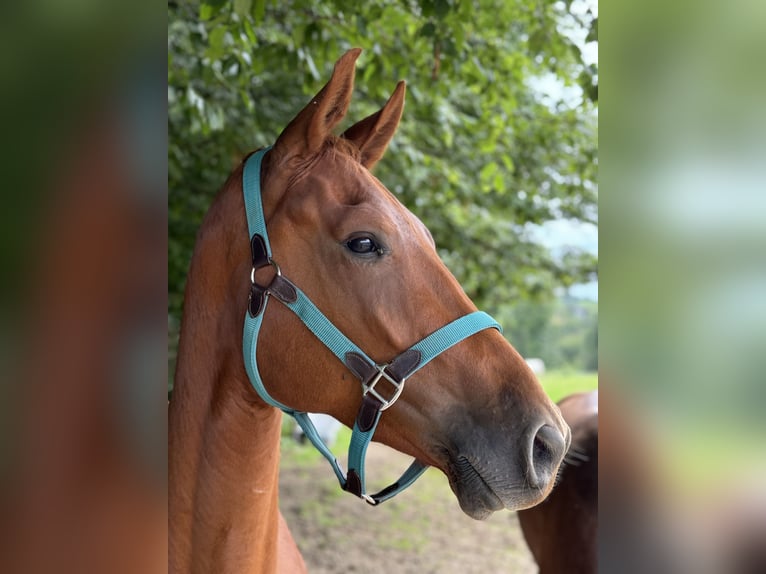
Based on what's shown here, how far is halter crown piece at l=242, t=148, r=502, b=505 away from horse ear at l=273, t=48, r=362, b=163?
0.13m

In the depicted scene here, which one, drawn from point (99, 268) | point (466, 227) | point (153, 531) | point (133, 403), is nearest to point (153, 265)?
point (99, 268)

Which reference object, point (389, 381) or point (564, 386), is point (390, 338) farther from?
point (564, 386)

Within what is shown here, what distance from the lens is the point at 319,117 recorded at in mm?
1644

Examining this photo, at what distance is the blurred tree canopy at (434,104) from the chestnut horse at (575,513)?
66.4 inches

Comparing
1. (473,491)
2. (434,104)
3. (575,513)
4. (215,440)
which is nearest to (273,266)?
(215,440)

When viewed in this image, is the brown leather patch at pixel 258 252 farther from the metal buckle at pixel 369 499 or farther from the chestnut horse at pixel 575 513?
the chestnut horse at pixel 575 513

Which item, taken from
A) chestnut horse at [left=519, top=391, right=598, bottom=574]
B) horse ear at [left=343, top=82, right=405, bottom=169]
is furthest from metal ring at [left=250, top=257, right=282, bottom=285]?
chestnut horse at [left=519, top=391, right=598, bottom=574]

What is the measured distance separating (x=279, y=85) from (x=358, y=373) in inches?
179

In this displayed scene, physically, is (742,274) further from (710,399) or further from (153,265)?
(153,265)

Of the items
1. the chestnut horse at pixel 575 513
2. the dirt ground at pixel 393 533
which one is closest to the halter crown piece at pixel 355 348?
the chestnut horse at pixel 575 513

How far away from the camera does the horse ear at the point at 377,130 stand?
189 cm

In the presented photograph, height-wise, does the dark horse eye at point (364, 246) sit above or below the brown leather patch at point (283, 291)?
above

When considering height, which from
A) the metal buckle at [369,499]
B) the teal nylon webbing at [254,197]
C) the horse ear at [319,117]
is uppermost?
the horse ear at [319,117]

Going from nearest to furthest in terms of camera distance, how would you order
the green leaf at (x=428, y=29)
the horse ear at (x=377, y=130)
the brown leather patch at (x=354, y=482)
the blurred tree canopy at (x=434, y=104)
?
the brown leather patch at (x=354, y=482) < the horse ear at (x=377, y=130) < the green leaf at (x=428, y=29) < the blurred tree canopy at (x=434, y=104)
